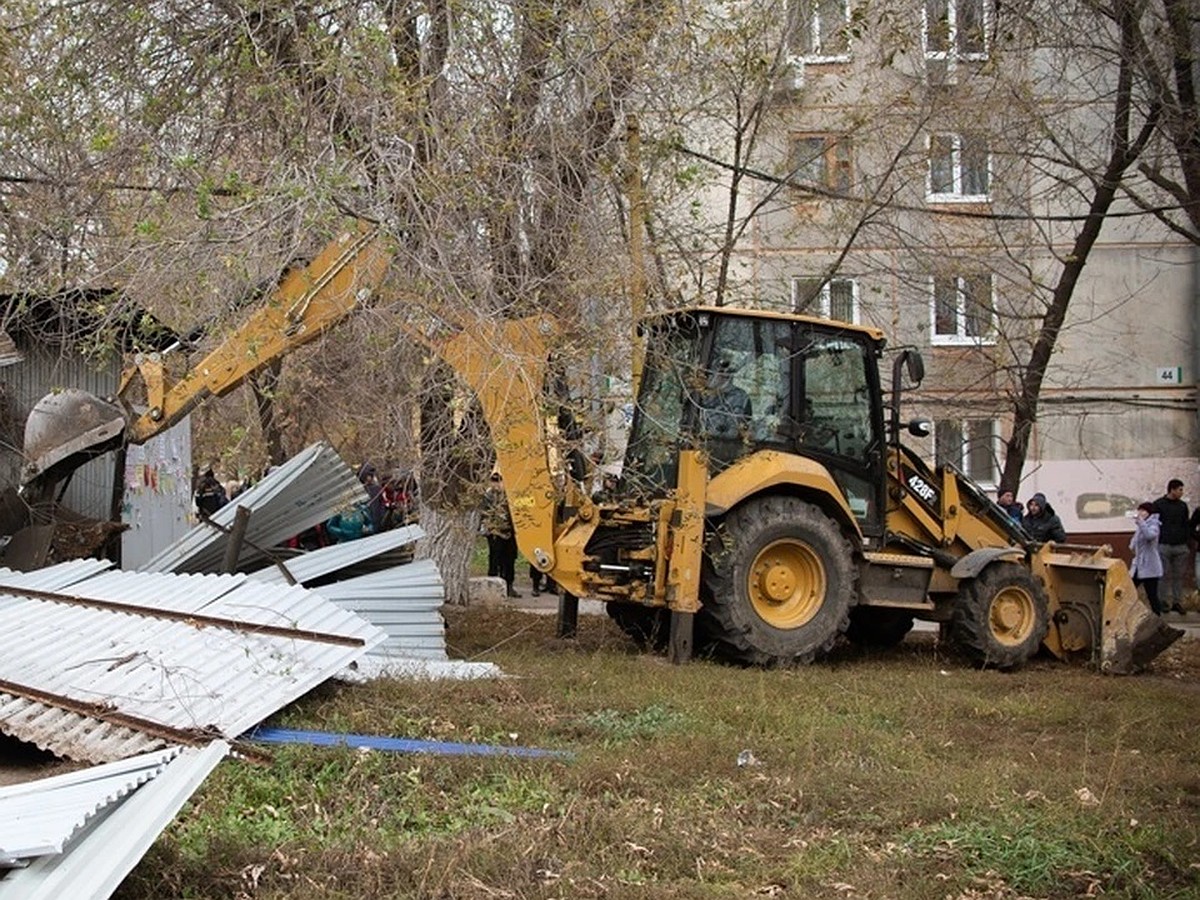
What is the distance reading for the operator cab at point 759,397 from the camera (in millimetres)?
11383

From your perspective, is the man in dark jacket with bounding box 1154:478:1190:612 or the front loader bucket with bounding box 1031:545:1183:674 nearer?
the front loader bucket with bounding box 1031:545:1183:674

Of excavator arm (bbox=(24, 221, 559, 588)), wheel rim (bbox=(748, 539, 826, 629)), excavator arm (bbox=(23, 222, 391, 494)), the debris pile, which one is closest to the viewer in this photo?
the debris pile

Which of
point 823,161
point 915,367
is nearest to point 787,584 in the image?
point 915,367

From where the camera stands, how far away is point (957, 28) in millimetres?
14914

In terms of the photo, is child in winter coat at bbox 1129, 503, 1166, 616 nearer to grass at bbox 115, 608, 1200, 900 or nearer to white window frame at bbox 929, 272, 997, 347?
white window frame at bbox 929, 272, 997, 347

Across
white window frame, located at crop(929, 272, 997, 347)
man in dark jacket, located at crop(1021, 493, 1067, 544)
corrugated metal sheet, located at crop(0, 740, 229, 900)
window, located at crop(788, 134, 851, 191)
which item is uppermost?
window, located at crop(788, 134, 851, 191)

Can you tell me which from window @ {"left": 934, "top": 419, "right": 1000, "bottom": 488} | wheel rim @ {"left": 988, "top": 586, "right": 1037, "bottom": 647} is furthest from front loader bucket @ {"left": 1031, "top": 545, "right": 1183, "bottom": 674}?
window @ {"left": 934, "top": 419, "right": 1000, "bottom": 488}

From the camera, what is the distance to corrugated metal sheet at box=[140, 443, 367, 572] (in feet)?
40.7

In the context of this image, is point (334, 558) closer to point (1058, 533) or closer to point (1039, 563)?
point (1039, 563)

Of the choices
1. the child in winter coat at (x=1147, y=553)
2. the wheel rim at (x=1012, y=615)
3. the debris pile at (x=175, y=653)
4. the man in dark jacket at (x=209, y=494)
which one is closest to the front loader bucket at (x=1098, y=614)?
the wheel rim at (x=1012, y=615)

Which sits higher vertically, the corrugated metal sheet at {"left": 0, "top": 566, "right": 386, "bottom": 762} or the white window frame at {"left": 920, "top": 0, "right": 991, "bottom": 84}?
the white window frame at {"left": 920, "top": 0, "right": 991, "bottom": 84}

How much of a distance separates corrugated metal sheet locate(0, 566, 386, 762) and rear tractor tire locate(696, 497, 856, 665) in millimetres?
2897

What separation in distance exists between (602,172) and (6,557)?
6.09 meters

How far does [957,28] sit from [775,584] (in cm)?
630
